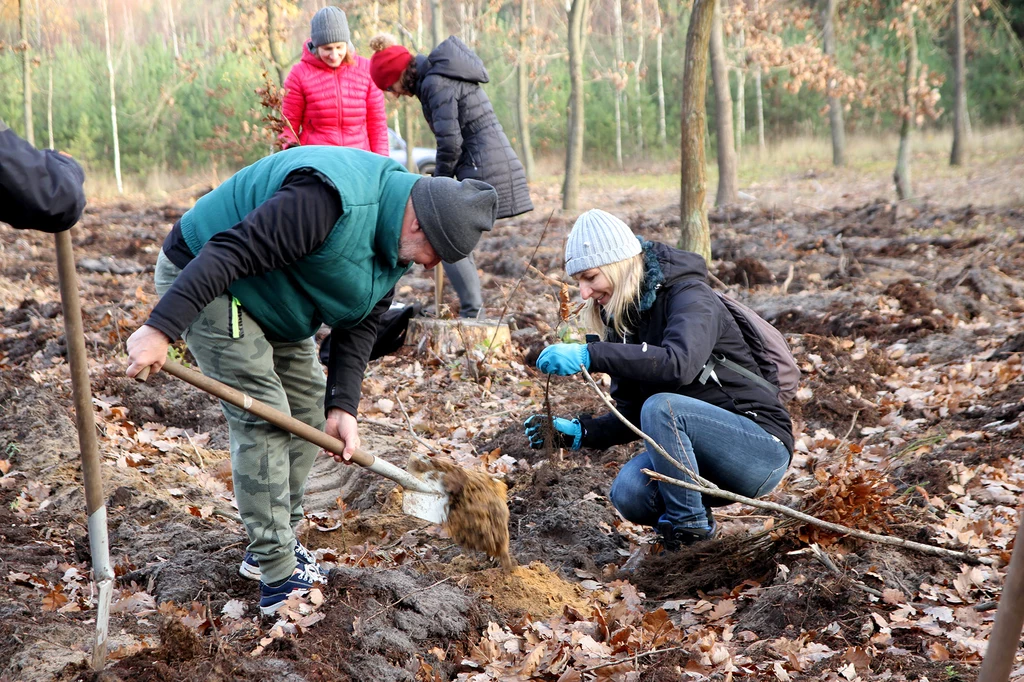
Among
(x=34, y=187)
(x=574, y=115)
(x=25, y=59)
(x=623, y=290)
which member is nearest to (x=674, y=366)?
(x=623, y=290)

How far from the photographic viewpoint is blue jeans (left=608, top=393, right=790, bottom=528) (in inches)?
142

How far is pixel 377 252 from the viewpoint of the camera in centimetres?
301

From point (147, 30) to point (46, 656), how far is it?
41.8 metres

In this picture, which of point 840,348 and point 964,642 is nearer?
point 964,642

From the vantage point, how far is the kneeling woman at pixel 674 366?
3461mm

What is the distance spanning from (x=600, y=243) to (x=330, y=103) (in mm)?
3903

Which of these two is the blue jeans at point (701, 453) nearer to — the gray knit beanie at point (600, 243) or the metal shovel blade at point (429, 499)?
the gray knit beanie at point (600, 243)

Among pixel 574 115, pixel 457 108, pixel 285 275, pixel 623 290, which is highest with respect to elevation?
pixel 574 115

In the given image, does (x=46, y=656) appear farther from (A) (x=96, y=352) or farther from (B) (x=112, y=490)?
(A) (x=96, y=352)

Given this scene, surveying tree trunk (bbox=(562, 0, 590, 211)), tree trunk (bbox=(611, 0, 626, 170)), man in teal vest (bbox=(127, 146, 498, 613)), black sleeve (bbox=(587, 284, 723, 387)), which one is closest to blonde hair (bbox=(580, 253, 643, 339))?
black sleeve (bbox=(587, 284, 723, 387))

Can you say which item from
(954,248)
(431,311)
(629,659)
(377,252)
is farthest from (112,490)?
(954,248)

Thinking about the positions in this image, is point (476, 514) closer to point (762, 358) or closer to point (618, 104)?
point (762, 358)

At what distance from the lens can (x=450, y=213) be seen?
2.83 m

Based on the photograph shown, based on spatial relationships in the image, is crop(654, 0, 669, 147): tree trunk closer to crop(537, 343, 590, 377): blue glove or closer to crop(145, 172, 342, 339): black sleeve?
crop(537, 343, 590, 377): blue glove
